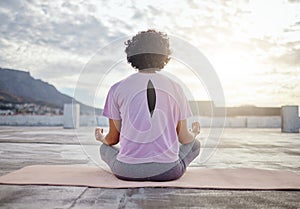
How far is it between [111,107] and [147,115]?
0.31 m

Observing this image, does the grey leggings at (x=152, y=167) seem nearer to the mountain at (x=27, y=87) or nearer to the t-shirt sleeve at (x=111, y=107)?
the t-shirt sleeve at (x=111, y=107)

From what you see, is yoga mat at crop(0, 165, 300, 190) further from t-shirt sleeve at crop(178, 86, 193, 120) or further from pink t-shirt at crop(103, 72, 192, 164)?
t-shirt sleeve at crop(178, 86, 193, 120)

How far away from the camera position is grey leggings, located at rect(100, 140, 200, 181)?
2580 mm

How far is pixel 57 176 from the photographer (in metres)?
2.93

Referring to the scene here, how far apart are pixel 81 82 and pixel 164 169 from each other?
136 centimetres

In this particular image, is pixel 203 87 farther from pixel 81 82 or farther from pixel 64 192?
pixel 64 192

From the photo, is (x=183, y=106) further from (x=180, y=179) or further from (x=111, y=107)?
(x=180, y=179)

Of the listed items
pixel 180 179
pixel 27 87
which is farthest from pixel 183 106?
pixel 27 87

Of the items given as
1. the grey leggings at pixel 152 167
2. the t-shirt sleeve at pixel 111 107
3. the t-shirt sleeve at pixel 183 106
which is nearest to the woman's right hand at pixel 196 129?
the grey leggings at pixel 152 167

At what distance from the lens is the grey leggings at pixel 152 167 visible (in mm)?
2580

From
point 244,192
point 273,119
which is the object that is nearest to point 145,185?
point 244,192

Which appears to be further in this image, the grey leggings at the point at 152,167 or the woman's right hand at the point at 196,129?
the woman's right hand at the point at 196,129

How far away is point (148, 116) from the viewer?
246cm

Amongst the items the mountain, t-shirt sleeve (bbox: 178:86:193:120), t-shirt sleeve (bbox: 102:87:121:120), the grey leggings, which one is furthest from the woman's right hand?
the mountain
